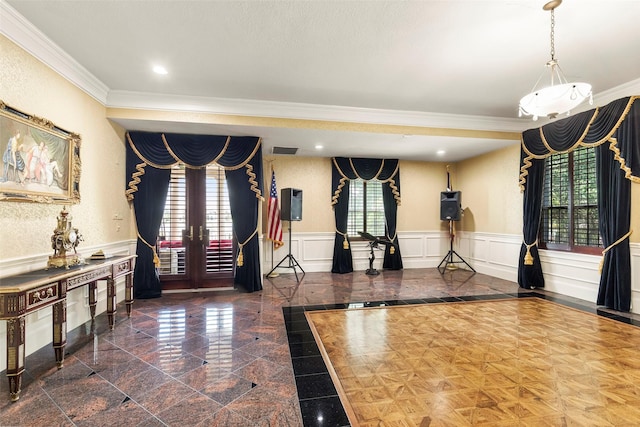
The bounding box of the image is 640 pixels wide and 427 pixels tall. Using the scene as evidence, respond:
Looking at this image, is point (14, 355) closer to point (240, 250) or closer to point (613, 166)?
point (240, 250)

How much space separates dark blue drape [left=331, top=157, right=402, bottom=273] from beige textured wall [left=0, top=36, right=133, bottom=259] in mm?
3886

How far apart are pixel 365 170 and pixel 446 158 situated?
1.87 m

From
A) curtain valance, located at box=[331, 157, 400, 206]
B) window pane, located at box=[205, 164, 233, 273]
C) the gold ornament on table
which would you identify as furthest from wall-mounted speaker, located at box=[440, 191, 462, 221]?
the gold ornament on table

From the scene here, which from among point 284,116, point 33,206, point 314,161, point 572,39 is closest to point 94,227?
point 33,206

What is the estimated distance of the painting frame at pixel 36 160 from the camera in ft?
7.91

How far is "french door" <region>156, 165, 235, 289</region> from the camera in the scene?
484 centimetres

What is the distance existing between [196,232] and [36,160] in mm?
2422

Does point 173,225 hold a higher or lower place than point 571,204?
lower

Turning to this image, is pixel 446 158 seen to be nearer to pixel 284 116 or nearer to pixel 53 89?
pixel 284 116

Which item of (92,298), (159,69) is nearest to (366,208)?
(159,69)

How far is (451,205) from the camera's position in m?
6.38

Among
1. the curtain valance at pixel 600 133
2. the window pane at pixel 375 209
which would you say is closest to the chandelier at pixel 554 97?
the curtain valance at pixel 600 133

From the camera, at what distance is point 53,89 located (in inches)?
117

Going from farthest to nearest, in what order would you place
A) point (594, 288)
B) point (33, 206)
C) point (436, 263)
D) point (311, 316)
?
point (436, 263)
point (594, 288)
point (311, 316)
point (33, 206)
